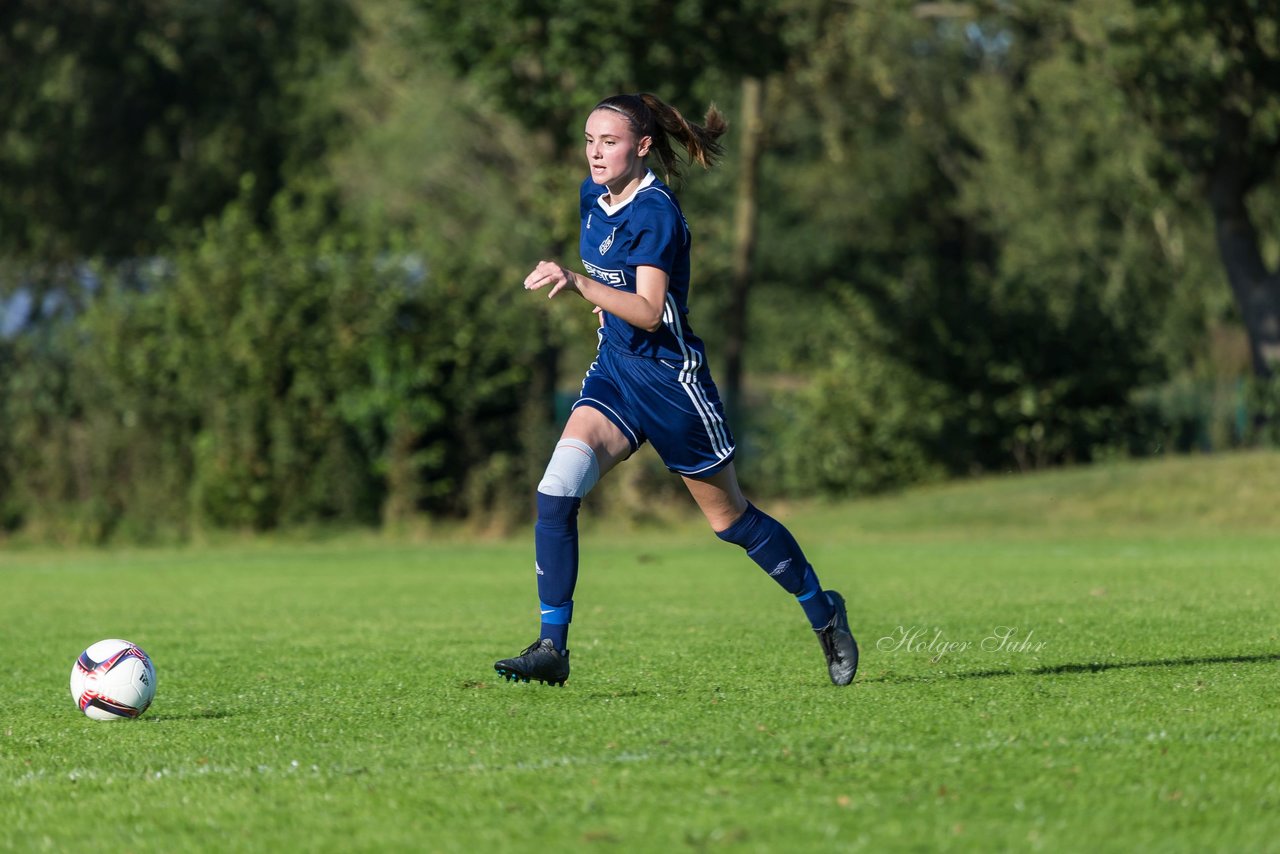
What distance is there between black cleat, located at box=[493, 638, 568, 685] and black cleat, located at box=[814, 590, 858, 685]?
1.10m

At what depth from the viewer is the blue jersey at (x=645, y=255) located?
693 centimetres

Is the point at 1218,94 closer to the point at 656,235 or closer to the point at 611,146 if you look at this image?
the point at 611,146

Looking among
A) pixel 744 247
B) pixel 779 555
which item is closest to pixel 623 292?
pixel 779 555

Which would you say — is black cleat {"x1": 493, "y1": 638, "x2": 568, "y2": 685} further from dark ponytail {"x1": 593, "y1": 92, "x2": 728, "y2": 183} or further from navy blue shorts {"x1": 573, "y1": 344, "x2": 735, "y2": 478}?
dark ponytail {"x1": 593, "y1": 92, "x2": 728, "y2": 183}

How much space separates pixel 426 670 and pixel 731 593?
217 inches

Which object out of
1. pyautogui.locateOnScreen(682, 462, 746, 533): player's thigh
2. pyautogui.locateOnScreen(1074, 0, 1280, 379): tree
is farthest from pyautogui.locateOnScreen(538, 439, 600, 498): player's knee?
pyautogui.locateOnScreen(1074, 0, 1280, 379): tree

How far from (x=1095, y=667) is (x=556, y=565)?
2.50m

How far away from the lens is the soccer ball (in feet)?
22.3

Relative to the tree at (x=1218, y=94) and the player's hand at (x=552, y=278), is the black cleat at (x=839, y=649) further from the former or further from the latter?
the tree at (x=1218, y=94)

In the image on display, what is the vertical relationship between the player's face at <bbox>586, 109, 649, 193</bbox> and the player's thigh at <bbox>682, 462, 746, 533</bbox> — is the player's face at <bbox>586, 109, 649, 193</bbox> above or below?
above

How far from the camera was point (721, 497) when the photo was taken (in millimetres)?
7211

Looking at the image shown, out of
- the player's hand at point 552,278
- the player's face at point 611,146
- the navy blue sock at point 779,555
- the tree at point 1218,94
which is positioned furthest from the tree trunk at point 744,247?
the player's hand at point 552,278

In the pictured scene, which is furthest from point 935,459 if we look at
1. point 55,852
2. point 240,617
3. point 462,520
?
point 55,852

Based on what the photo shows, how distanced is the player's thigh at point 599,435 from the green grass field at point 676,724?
100cm
